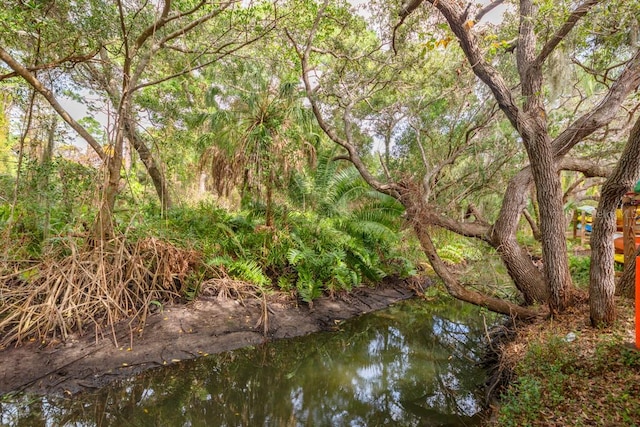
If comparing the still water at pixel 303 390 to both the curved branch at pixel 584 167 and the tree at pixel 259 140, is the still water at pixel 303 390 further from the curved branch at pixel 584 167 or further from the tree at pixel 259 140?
the curved branch at pixel 584 167

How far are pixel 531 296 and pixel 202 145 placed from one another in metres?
6.72

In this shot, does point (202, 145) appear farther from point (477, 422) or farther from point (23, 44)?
point (477, 422)

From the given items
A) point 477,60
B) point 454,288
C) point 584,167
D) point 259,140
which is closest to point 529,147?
point 477,60

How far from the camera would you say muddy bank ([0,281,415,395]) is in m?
4.22

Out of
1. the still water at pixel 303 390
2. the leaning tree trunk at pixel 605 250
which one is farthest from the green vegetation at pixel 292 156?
the still water at pixel 303 390

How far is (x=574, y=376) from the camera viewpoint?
3555 mm

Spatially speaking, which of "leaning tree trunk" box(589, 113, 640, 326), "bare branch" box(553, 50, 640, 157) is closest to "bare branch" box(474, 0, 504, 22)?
"bare branch" box(553, 50, 640, 157)

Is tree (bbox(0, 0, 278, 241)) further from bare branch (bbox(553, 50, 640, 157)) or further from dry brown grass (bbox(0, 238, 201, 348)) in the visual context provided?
bare branch (bbox(553, 50, 640, 157))

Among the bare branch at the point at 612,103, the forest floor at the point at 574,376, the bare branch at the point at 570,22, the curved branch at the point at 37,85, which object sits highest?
the bare branch at the point at 570,22

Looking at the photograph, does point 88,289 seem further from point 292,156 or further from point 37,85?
point 292,156

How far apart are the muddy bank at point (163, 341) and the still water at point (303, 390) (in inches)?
8.6

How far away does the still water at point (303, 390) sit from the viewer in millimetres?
3842

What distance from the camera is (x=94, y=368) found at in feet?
14.6

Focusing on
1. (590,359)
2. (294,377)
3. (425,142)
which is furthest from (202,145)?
(590,359)
